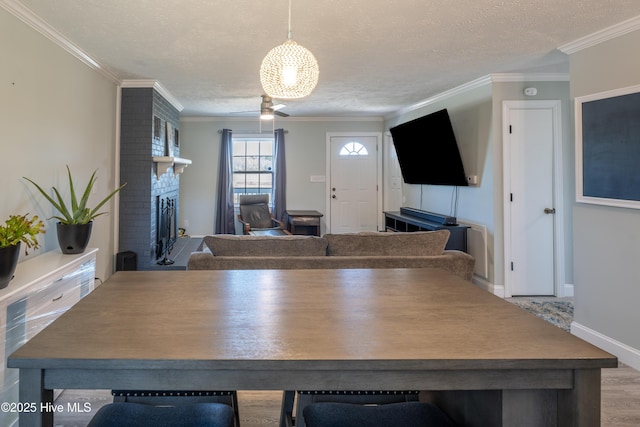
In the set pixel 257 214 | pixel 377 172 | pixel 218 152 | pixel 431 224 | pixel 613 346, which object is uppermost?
pixel 218 152

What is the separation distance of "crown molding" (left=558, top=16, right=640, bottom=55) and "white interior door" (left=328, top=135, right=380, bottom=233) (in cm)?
419

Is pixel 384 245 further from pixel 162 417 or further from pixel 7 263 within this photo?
pixel 7 263

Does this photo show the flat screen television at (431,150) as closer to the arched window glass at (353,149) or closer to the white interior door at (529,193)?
the white interior door at (529,193)

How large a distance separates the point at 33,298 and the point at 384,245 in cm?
214

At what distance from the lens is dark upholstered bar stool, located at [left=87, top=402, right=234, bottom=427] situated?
1.07m

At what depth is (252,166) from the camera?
7.20 meters

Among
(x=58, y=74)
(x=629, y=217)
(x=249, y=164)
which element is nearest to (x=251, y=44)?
(x=58, y=74)

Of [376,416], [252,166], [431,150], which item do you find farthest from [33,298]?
[252,166]

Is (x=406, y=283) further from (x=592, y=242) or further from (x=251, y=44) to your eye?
(x=251, y=44)

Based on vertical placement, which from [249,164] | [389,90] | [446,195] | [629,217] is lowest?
[629,217]

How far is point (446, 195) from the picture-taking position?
16.9ft

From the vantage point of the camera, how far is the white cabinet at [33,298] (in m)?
1.82

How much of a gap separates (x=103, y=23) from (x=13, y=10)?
1.66 ft

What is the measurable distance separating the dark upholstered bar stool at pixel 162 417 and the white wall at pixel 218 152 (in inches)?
235
